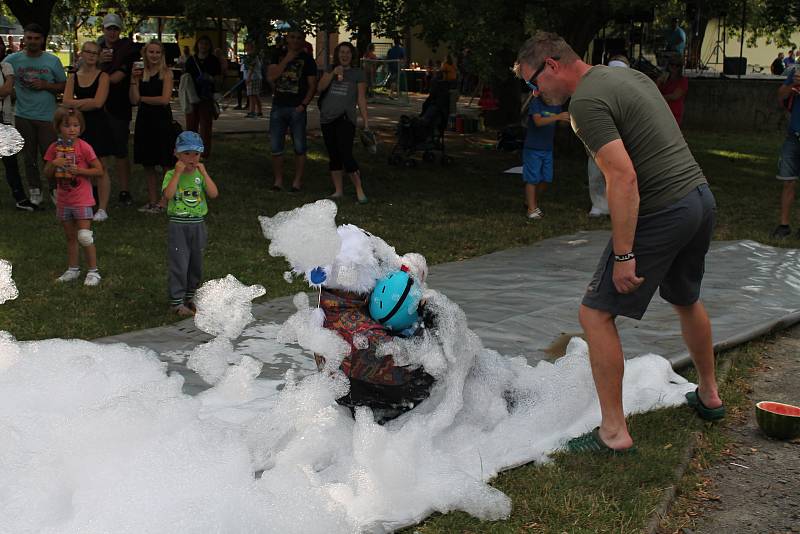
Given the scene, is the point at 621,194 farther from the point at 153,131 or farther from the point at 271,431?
the point at 153,131

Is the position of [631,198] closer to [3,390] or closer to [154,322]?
Result: [3,390]

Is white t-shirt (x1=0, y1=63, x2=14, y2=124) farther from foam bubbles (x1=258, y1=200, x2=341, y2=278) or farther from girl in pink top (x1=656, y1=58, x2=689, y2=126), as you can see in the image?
girl in pink top (x1=656, y1=58, x2=689, y2=126)

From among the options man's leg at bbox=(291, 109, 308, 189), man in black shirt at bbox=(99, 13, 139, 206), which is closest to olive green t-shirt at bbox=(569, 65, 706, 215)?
man in black shirt at bbox=(99, 13, 139, 206)

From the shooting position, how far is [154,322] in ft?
20.7

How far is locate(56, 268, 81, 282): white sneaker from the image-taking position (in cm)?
723

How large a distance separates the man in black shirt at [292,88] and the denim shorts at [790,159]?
535cm

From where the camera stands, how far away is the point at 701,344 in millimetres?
4445

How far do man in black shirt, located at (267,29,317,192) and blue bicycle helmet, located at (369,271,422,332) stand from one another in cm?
790

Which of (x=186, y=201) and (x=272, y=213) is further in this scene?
(x=272, y=213)

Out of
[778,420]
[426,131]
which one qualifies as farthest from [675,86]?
[778,420]

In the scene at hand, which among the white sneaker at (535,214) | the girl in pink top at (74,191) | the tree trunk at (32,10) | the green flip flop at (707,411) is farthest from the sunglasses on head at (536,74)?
the tree trunk at (32,10)

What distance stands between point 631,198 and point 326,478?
5.17 ft

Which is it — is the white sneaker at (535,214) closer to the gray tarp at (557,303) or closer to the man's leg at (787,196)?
the gray tarp at (557,303)

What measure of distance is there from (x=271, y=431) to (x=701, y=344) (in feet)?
6.52
